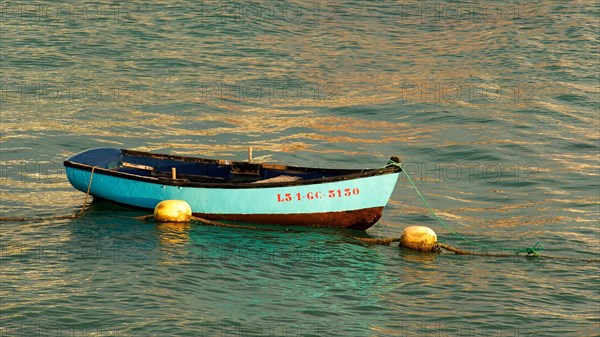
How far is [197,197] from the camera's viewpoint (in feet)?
74.9

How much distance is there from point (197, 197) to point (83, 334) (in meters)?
7.08

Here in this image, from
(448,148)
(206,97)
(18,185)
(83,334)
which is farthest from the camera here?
(206,97)

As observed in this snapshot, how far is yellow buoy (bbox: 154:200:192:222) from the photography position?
73.4ft

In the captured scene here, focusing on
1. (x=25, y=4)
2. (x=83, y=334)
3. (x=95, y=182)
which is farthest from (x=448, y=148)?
(x=25, y=4)

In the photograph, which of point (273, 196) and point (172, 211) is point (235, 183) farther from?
point (172, 211)

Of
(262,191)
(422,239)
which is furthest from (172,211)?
(422,239)

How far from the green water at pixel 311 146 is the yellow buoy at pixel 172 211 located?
309 millimetres

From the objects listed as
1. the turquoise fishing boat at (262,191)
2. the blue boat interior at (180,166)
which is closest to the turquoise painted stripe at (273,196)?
the turquoise fishing boat at (262,191)

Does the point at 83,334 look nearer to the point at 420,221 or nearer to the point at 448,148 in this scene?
the point at 420,221

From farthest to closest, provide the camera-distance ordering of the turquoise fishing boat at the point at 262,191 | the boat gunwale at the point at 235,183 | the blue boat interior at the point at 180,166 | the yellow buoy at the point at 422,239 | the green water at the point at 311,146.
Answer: the blue boat interior at the point at 180,166 → the turquoise fishing boat at the point at 262,191 → the boat gunwale at the point at 235,183 → the yellow buoy at the point at 422,239 → the green water at the point at 311,146

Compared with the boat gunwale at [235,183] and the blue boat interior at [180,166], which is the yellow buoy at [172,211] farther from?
the blue boat interior at [180,166]

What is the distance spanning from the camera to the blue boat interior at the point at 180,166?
24.1 metres

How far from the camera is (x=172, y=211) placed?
2236 centimetres

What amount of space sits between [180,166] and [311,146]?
22.5ft
